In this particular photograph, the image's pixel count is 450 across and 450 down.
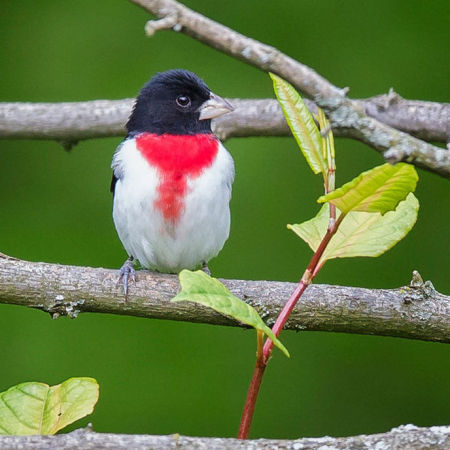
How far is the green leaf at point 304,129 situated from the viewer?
1257 millimetres

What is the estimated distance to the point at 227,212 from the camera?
11.1ft

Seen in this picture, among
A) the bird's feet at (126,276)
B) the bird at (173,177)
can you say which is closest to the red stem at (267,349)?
the bird's feet at (126,276)

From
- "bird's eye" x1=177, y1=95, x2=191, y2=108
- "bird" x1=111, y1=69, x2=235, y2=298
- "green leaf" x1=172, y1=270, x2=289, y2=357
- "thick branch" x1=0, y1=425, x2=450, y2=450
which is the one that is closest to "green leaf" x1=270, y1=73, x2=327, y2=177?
"green leaf" x1=172, y1=270, x2=289, y2=357

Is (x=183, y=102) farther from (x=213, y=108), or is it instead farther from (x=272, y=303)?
(x=272, y=303)

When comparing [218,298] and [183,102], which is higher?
[183,102]

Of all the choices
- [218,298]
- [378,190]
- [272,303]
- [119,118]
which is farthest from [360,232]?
[119,118]

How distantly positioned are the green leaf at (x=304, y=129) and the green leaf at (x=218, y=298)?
0.78 feet

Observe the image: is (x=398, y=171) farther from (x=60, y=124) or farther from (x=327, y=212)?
(x=60, y=124)

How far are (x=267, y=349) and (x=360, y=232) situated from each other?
0.93 feet

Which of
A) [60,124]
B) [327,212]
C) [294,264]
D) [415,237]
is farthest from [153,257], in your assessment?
[327,212]

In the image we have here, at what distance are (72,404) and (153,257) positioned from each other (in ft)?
→ 7.15

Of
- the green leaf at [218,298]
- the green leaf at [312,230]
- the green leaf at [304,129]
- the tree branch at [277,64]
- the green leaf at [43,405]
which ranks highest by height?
the tree branch at [277,64]

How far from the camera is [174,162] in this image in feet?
10.4

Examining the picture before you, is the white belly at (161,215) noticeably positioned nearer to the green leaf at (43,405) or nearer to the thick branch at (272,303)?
the thick branch at (272,303)
